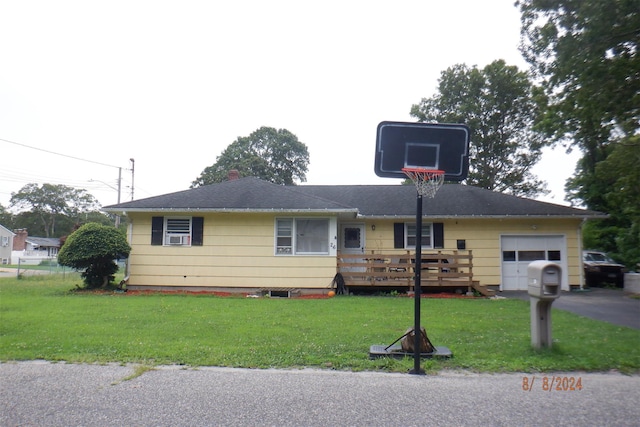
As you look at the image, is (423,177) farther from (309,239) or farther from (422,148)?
(309,239)

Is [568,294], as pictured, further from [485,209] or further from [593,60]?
[593,60]

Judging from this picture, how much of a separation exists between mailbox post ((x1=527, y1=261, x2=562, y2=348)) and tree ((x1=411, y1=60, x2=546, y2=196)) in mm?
25957

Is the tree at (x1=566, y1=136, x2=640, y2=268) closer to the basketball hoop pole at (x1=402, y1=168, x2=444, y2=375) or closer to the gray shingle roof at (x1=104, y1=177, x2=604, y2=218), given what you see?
the gray shingle roof at (x1=104, y1=177, x2=604, y2=218)

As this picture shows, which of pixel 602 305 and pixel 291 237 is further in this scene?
pixel 291 237

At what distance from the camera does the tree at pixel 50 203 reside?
236ft

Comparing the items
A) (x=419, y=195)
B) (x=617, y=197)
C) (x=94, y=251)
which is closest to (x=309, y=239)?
(x=94, y=251)

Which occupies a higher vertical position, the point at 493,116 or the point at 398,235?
the point at 493,116

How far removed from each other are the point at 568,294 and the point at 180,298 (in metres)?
12.4

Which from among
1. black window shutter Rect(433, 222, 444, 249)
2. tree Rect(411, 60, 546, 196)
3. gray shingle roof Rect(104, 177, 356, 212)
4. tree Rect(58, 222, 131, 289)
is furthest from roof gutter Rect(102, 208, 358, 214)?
tree Rect(411, 60, 546, 196)

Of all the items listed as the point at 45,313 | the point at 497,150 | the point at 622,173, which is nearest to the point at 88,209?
the point at 497,150

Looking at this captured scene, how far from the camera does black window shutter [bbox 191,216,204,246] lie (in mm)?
15070

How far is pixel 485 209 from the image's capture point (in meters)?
16.3

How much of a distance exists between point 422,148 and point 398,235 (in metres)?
10.2

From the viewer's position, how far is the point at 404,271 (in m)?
14.8
